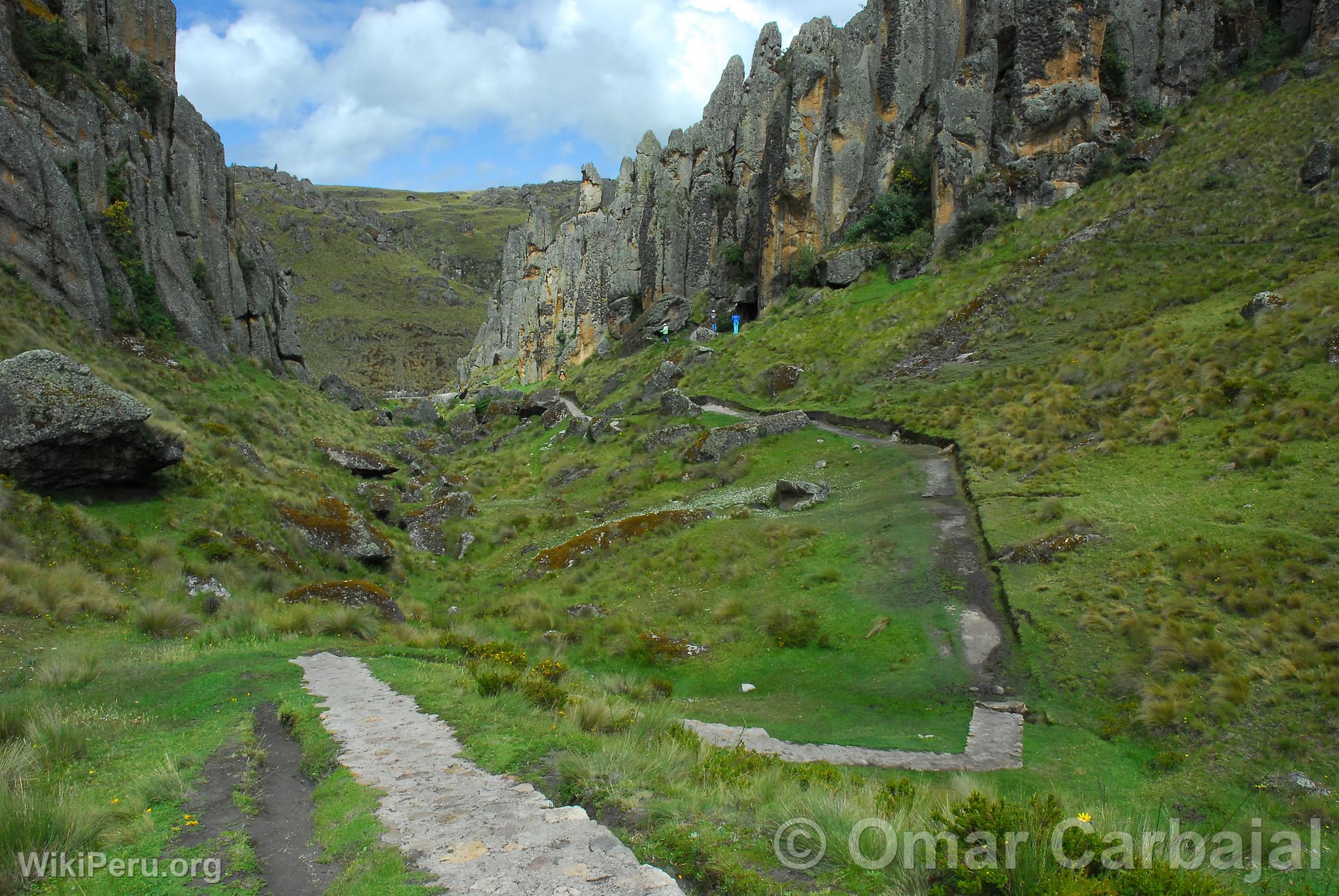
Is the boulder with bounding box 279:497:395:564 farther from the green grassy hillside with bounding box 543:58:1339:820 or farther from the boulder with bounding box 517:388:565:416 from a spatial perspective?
the boulder with bounding box 517:388:565:416

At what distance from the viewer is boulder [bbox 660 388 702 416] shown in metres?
40.3

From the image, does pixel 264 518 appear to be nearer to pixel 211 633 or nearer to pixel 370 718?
pixel 211 633

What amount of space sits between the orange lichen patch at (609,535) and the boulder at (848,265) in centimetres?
2895

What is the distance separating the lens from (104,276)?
3198cm

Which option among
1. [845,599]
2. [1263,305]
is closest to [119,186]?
[845,599]

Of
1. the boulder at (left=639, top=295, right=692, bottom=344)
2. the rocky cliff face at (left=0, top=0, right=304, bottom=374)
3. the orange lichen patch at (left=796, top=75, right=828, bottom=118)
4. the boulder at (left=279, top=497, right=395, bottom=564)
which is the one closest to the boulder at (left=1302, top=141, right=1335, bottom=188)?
the orange lichen patch at (left=796, top=75, right=828, bottom=118)

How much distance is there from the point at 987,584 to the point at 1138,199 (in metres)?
29.6

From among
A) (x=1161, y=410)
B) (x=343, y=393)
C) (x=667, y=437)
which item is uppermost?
(x=343, y=393)

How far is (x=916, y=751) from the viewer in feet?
35.5

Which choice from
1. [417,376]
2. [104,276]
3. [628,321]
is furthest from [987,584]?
[417,376]

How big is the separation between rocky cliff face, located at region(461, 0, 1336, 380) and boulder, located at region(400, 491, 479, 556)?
29499 millimetres

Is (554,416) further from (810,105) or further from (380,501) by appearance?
(810,105)

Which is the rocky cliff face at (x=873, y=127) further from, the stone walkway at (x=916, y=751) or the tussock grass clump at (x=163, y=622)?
the tussock grass clump at (x=163, y=622)

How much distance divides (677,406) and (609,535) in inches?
652
